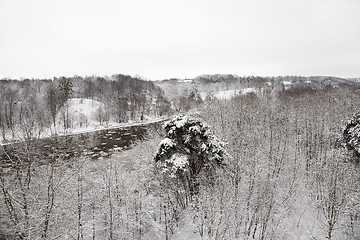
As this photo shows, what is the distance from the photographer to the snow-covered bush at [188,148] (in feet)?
41.9

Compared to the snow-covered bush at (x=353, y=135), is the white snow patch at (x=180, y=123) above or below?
above

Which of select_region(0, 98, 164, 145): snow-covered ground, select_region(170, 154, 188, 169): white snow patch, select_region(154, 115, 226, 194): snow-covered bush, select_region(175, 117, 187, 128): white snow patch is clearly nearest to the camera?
select_region(170, 154, 188, 169): white snow patch

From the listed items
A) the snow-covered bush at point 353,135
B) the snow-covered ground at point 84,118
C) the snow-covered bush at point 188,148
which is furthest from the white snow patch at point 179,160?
the snow-covered ground at point 84,118

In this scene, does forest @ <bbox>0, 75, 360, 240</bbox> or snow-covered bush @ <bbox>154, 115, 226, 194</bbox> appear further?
snow-covered bush @ <bbox>154, 115, 226, 194</bbox>

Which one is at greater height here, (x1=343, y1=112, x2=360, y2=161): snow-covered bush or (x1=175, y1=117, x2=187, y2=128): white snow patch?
(x1=175, y1=117, x2=187, y2=128): white snow patch

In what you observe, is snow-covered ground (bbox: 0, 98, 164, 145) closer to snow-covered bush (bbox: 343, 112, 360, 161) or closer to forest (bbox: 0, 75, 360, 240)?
forest (bbox: 0, 75, 360, 240)

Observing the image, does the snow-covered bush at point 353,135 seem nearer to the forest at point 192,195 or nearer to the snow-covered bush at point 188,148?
the forest at point 192,195

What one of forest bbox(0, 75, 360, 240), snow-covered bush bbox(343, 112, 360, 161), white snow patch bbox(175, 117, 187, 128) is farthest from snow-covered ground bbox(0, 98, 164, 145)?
snow-covered bush bbox(343, 112, 360, 161)

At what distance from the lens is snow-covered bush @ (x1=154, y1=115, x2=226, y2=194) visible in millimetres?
12781

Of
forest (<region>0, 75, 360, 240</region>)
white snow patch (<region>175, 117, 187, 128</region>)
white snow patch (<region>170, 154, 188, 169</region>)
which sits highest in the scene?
white snow patch (<region>175, 117, 187, 128</region>)

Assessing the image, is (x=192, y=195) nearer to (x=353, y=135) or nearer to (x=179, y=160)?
(x=179, y=160)

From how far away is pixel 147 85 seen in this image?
111m

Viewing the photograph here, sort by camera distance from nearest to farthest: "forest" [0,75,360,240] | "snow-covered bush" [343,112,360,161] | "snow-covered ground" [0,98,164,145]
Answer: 1. "forest" [0,75,360,240]
2. "snow-covered bush" [343,112,360,161]
3. "snow-covered ground" [0,98,164,145]

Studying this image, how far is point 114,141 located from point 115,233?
2647cm
